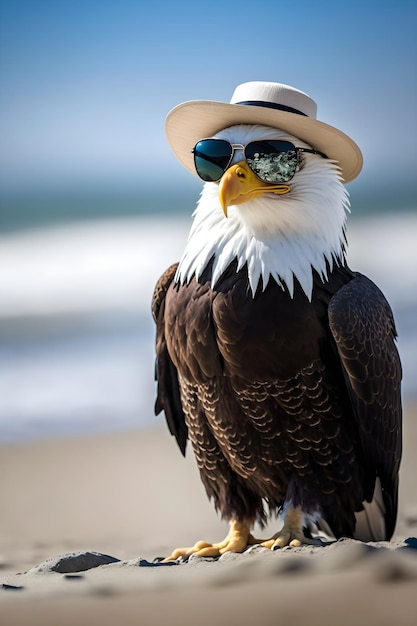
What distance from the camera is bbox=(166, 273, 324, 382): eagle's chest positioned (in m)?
4.77

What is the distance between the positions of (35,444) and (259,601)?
266 inches

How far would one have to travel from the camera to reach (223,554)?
4.96 meters

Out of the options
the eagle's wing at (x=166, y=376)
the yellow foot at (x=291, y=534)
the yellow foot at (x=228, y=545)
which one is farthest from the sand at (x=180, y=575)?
the eagle's wing at (x=166, y=376)

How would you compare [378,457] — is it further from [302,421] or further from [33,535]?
[33,535]

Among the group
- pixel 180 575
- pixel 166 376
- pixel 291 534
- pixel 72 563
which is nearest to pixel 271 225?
pixel 166 376

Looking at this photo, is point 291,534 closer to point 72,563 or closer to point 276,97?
point 72,563

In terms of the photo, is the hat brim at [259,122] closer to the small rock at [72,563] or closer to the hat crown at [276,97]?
the hat crown at [276,97]

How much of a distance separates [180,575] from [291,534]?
911mm

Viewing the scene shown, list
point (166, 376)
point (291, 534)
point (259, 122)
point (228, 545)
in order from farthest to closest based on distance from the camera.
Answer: point (166, 376), point (228, 545), point (259, 122), point (291, 534)

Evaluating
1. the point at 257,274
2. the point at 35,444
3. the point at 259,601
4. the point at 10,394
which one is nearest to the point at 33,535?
the point at 35,444

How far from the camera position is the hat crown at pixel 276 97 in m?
5.05

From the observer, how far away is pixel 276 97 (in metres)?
5.05

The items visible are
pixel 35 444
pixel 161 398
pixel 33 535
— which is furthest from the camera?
pixel 35 444

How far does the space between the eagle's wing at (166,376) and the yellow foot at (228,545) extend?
64 centimetres
